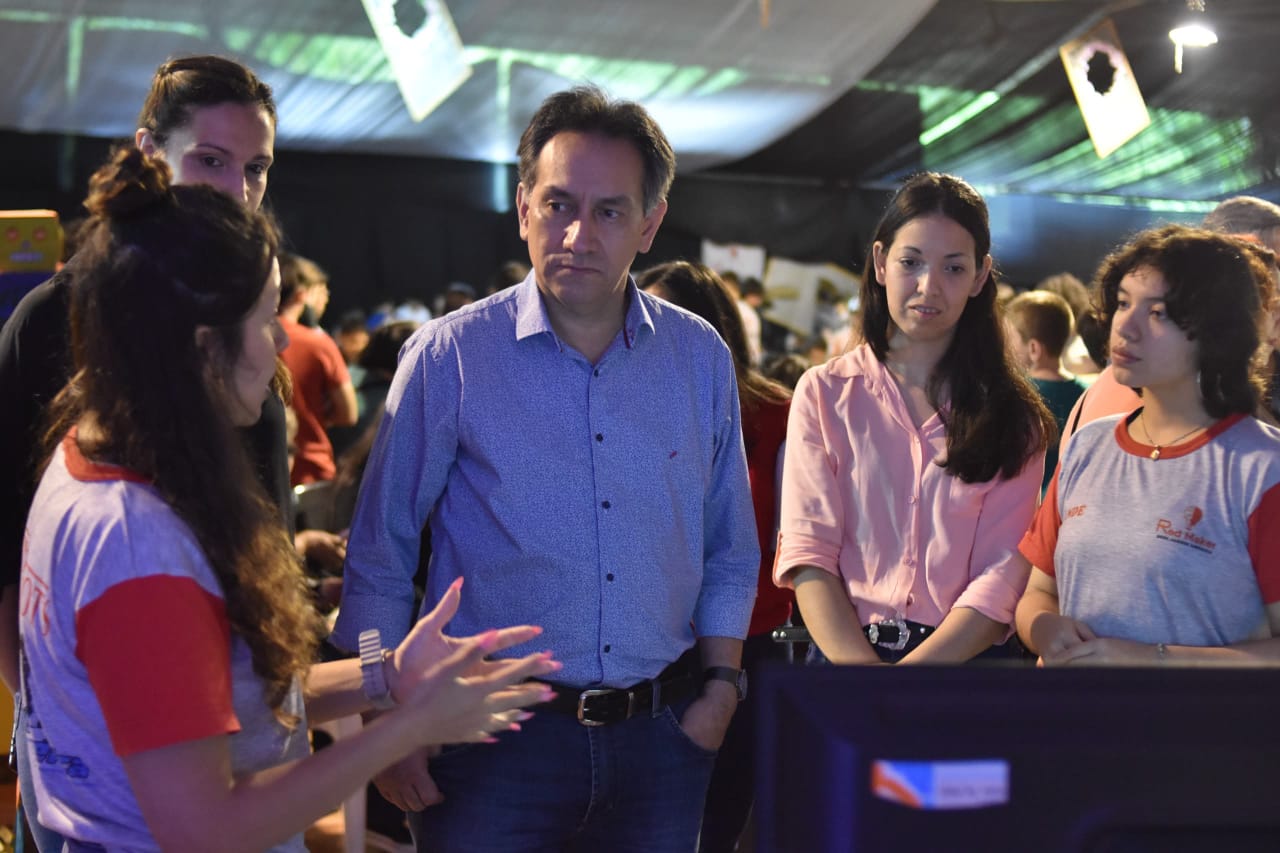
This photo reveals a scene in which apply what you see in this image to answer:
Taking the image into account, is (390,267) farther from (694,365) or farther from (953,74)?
(694,365)

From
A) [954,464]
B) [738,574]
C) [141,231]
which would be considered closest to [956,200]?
[954,464]

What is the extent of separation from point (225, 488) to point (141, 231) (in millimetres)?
255

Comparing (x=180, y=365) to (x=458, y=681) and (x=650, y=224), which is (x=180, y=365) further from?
(x=650, y=224)

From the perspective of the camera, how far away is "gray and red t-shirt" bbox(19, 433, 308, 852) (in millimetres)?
1055

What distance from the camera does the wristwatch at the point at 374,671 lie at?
4.37 ft

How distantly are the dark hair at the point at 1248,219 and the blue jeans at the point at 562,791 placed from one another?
167cm

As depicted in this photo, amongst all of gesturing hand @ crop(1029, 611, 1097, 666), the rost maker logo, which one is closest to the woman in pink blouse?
gesturing hand @ crop(1029, 611, 1097, 666)

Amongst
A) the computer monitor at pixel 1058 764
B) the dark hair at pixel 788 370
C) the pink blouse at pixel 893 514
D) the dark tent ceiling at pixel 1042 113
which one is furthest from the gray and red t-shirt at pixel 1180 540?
the dark tent ceiling at pixel 1042 113

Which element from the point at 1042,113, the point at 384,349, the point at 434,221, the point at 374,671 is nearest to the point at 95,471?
the point at 374,671

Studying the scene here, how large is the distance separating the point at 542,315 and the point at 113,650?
914 millimetres

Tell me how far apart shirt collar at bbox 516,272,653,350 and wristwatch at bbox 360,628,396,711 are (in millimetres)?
621

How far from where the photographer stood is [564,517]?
1.79 meters

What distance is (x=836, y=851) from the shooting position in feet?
2.30

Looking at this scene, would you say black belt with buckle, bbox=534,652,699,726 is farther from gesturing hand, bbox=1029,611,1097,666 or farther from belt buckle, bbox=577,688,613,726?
gesturing hand, bbox=1029,611,1097,666
